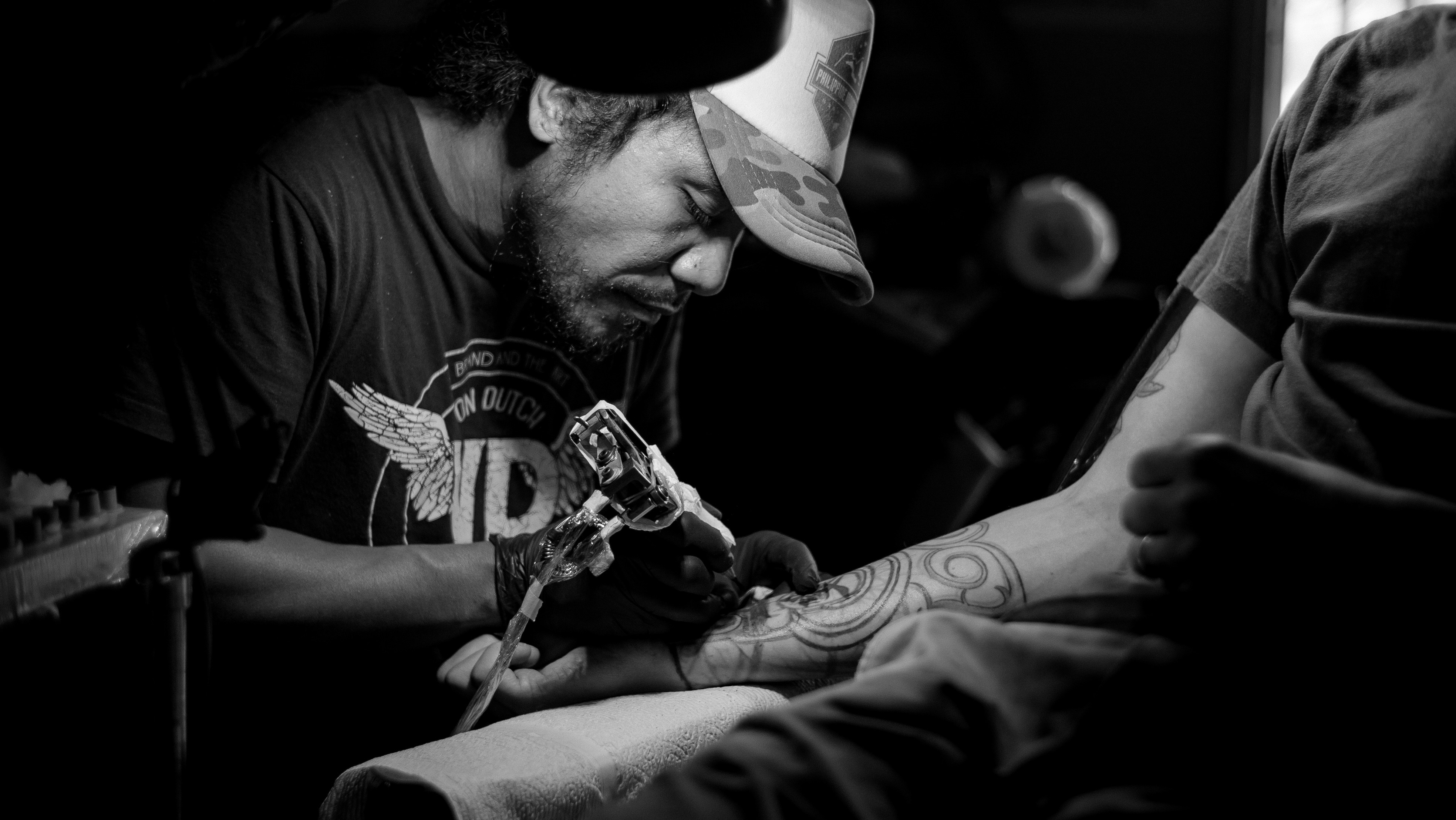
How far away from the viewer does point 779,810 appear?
729 mm

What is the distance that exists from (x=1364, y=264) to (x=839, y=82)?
665 mm

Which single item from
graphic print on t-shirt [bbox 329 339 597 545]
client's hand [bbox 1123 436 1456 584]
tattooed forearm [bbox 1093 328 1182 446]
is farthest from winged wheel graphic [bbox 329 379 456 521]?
client's hand [bbox 1123 436 1456 584]

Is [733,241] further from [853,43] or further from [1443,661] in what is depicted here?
[1443,661]

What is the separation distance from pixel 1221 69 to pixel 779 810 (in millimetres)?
4341

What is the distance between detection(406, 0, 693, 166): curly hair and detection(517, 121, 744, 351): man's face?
0.02m

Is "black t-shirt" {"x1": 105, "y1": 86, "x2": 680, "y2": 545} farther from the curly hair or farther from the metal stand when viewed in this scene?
the metal stand

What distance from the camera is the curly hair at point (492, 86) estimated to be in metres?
1.49

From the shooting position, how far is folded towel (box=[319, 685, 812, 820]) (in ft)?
3.00

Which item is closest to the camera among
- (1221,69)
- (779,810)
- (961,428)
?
(779,810)

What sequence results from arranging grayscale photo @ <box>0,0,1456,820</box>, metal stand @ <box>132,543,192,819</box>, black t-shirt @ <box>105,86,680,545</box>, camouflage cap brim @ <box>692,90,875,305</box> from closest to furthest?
grayscale photo @ <box>0,0,1456,820</box>
metal stand @ <box>132,543,192,819</box>
black t-shirt @ <box>105,86,680,545</box>
camouflage cap brim @ <box>692,90,875,305</box>

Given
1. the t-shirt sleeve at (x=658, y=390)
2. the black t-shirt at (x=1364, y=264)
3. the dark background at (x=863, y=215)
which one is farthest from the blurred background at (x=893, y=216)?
the black t-shirt at (x=1364, y=264)

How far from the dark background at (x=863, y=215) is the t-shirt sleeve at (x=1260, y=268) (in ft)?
2.57

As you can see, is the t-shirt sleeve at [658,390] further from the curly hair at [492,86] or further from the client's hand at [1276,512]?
the client's hand at [1276,512]

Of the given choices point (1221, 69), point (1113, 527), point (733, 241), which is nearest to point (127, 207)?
point (733, 241)
